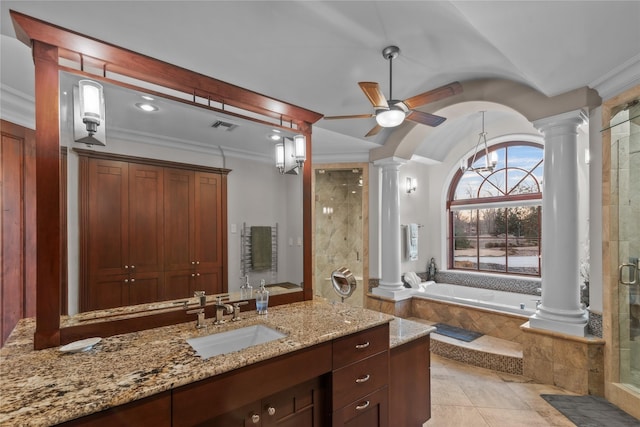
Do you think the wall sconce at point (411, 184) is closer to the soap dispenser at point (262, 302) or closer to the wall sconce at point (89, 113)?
the soap dispenser at point (262, 302)

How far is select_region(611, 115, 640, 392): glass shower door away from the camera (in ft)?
7.75

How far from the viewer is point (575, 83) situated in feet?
8.12

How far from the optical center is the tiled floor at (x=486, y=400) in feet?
7.36

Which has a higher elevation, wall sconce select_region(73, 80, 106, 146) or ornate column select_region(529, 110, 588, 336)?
wall sconce select_region(73, 80, 106, 146)

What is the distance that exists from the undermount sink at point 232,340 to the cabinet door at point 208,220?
542 mm

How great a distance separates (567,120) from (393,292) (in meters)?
2.67

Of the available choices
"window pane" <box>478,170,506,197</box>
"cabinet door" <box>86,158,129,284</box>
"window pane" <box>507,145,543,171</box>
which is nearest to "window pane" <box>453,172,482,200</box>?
"window pane" <box>478,170,506,197</box>

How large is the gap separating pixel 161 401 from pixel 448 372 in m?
2.85

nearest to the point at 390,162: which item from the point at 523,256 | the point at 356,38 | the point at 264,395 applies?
the point at 356,38

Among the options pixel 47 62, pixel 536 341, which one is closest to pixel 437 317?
pixel 536 341

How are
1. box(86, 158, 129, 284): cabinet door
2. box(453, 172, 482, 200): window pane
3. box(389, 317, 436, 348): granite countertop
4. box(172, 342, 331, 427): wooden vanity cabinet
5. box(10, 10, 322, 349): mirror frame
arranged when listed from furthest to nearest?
box(453, 172, 482, 200): window pane < box(389, 317, 436, 348): granite countertop < box(86, 158, 129, 284): cabinet door < box(10, 10, 322, 349): mirror frame < box(172, 342, 331, 427): wooden vanity cabinet

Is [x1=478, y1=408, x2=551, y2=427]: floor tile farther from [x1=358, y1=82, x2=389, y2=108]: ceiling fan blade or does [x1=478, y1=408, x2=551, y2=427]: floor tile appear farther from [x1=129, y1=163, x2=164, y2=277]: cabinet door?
[x1=129, y1=163, x2=164, y2=277]: cabinet door

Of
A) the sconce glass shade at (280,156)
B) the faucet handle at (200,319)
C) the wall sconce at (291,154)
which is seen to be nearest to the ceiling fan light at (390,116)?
the wall sconce at (291,154)

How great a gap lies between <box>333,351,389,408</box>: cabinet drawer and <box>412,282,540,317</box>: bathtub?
7.64 feet
